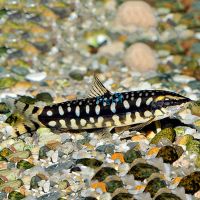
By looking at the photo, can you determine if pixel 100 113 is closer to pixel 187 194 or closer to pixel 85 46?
pixel 187 194

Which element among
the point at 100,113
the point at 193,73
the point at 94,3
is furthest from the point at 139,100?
the point at 94,3

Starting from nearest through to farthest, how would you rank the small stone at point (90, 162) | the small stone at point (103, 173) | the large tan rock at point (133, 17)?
the small stone at point (103, 173) → the small stone at point (90, 162) → the large tan rock at point (133, 17)

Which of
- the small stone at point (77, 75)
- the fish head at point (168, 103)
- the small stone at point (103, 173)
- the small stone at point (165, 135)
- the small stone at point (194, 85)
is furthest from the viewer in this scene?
the small stone at point (77, 75)

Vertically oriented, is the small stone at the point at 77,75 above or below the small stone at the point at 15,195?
above

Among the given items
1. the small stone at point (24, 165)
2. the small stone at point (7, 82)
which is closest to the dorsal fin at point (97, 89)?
the small stone at point (24, 165)

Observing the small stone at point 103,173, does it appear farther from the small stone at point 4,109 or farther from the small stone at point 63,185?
the small stone at point 4,109

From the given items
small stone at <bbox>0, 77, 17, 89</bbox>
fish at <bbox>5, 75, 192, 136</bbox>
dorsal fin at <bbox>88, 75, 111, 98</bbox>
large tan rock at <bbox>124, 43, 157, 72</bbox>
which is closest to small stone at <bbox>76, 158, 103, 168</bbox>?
fish at <bbox>5, 75, 192, 136</bbox>
